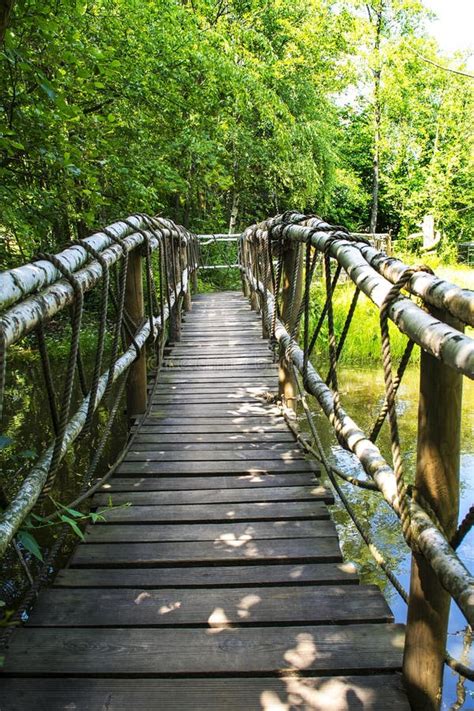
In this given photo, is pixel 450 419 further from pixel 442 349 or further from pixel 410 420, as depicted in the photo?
pixel 410 420

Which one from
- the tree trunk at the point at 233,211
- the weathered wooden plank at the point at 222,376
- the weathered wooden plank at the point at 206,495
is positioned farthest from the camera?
the tree trunk at the point at 233,211

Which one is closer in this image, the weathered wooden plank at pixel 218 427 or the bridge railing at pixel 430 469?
the bridge railing at pixel 430 469

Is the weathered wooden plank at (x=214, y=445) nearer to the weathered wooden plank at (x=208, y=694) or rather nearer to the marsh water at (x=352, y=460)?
the marsh water at (x=352, y=460)

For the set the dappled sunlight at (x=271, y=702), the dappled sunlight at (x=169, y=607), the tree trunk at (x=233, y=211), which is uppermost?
the tree trunk at (x=233, y=211)

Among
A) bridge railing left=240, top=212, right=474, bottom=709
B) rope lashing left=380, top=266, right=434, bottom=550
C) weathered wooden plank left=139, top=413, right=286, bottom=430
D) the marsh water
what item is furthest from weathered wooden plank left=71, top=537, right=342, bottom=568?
weathered wooden plank left=139, top=413, right=286, bottom=430

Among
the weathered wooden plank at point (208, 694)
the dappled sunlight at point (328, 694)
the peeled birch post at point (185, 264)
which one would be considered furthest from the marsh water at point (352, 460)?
the peeled birch post at point (185, 264)

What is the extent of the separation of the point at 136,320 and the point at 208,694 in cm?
249

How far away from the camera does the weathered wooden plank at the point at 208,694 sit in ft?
4.53

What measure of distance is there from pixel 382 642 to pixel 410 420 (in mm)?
4333

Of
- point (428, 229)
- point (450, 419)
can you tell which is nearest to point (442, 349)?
point (450, 419)

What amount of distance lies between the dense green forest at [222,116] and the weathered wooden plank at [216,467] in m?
1.93

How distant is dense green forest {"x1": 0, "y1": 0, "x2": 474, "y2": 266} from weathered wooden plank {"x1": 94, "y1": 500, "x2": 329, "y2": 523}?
1.80 meters

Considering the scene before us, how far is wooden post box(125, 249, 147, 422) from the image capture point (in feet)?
11.5

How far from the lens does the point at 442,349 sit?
1.04 meters
